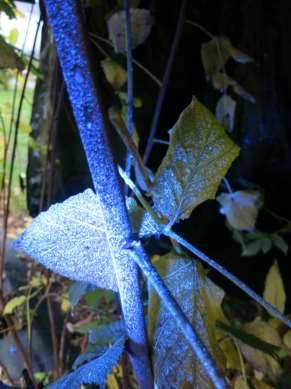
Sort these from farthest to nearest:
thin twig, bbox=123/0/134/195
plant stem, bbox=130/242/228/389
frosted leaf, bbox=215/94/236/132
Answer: frosted leaf, bbox=215/94/236/132 → thin twig, bbox=123/0/134/195 → plant stem, bbox=130/242/228/389

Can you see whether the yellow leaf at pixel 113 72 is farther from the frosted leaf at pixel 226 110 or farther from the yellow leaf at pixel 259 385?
the yellow leaf at pixel 259 385

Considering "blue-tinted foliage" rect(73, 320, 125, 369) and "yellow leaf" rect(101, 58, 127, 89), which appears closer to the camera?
"blue-tinted foliage" rect(73, 320, 125, 369)

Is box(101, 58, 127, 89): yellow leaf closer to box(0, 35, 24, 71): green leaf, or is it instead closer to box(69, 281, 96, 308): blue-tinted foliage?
box(0, 35, 24, 71): green leaf

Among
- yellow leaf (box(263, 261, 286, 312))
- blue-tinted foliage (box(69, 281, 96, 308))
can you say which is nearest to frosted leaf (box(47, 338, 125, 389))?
blue-tinted foliage (box(69, 281, 96, 308))

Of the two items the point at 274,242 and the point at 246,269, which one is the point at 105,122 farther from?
the point at 246,269

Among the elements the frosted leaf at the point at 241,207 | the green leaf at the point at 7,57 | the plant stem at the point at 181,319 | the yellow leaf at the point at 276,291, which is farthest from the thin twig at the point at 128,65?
the frosted leaf at the point at 241,207

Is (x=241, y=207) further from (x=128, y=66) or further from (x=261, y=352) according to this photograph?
(x=128, y=66)

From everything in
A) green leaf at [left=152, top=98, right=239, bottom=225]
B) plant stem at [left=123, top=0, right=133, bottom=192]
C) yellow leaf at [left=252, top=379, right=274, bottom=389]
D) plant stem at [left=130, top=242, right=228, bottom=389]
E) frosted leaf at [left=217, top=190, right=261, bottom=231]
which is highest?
plant stem at [left=123, top=0, right=133, bottom=192]

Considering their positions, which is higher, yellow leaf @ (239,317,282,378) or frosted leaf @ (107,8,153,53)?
frosted leaf @ (107,8,153,53)
